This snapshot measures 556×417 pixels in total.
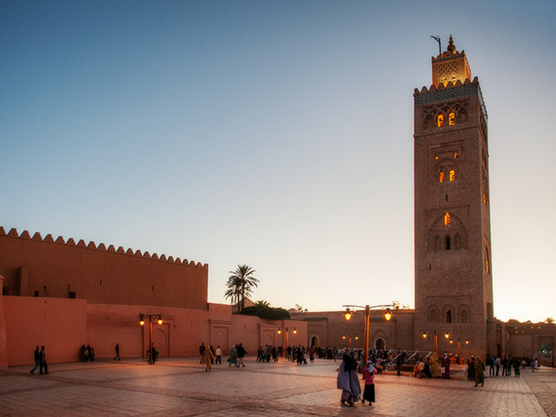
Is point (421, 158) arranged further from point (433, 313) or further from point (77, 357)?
point (77, 357)

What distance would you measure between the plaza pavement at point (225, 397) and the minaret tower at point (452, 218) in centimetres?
2178

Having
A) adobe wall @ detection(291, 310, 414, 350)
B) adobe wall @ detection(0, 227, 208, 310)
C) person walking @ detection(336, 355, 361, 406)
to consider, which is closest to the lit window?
adobe wall @ detection(291, 310, 414, 350)

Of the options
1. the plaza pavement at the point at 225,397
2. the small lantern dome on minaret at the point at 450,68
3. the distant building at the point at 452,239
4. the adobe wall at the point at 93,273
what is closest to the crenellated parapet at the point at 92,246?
the adobe wall at the point at 93,273

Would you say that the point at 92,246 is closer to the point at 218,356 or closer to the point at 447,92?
the point at 218,356

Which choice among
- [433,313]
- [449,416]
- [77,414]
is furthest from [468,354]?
[77,414]

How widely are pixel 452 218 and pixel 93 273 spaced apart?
25.8 meters

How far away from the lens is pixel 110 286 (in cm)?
2812

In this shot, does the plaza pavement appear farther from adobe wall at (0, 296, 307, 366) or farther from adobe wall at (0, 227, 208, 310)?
adobe wall at (0, 227, 208, 310)

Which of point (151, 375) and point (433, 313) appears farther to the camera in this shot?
point (433, 313)

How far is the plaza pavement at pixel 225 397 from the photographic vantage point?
956 cm

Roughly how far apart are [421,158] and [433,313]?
39.7ft

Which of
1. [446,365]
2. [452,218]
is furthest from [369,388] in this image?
[452,218]

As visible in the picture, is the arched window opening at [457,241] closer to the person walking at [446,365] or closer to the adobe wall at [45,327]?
the person walking at [446,365]

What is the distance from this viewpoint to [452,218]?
38.7 meters
